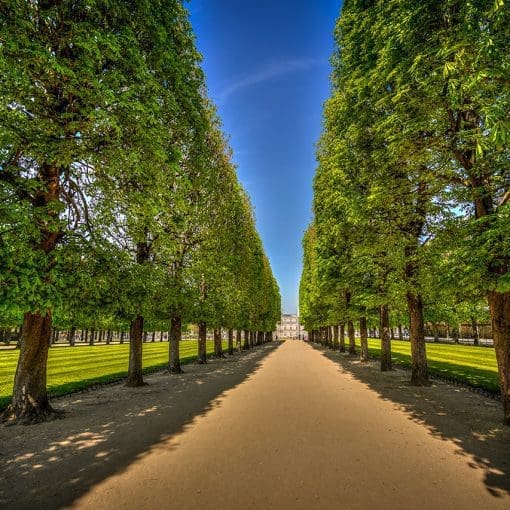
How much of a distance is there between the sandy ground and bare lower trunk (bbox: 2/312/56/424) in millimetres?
664

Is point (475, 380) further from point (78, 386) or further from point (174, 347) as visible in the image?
point (78, 386)

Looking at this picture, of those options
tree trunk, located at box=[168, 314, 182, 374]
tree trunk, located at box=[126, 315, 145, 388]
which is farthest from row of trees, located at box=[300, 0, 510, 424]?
tree trunk, located at box=[168, 314, 182, 374]

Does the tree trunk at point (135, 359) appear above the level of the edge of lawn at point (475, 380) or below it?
above

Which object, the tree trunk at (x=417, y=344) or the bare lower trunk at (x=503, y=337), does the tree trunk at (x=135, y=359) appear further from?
the bare lower trunk at (x=503, y=337)

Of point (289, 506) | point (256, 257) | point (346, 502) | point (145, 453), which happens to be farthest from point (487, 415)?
point (256, 257)

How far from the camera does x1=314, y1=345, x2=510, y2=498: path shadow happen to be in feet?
18.6

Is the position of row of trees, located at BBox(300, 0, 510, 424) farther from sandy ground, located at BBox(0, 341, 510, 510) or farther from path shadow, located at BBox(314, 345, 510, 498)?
sandy ground, located at BBox(0, 341, 510, 510)

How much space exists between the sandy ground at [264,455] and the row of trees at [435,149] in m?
2.82

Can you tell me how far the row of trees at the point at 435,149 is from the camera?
650 cm

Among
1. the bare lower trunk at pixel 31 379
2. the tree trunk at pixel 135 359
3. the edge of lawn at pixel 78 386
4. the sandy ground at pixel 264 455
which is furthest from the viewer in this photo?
the tree trunk at pixel 135 359

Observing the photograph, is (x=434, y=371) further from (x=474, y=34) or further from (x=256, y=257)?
(x=256, y=257)

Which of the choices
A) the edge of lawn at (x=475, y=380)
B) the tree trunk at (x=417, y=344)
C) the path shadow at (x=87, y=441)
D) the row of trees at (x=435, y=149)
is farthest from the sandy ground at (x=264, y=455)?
the row of trees at (x=435, y=149)

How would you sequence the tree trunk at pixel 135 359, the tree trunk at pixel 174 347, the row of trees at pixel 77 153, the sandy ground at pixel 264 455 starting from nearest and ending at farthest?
the sandy ground at pixel 264 455
the row of trees at pixel 77 153
the tree trunk at pixel 135 359
the tree trunk at pixel 174 347

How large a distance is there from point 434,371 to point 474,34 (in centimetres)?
1703
